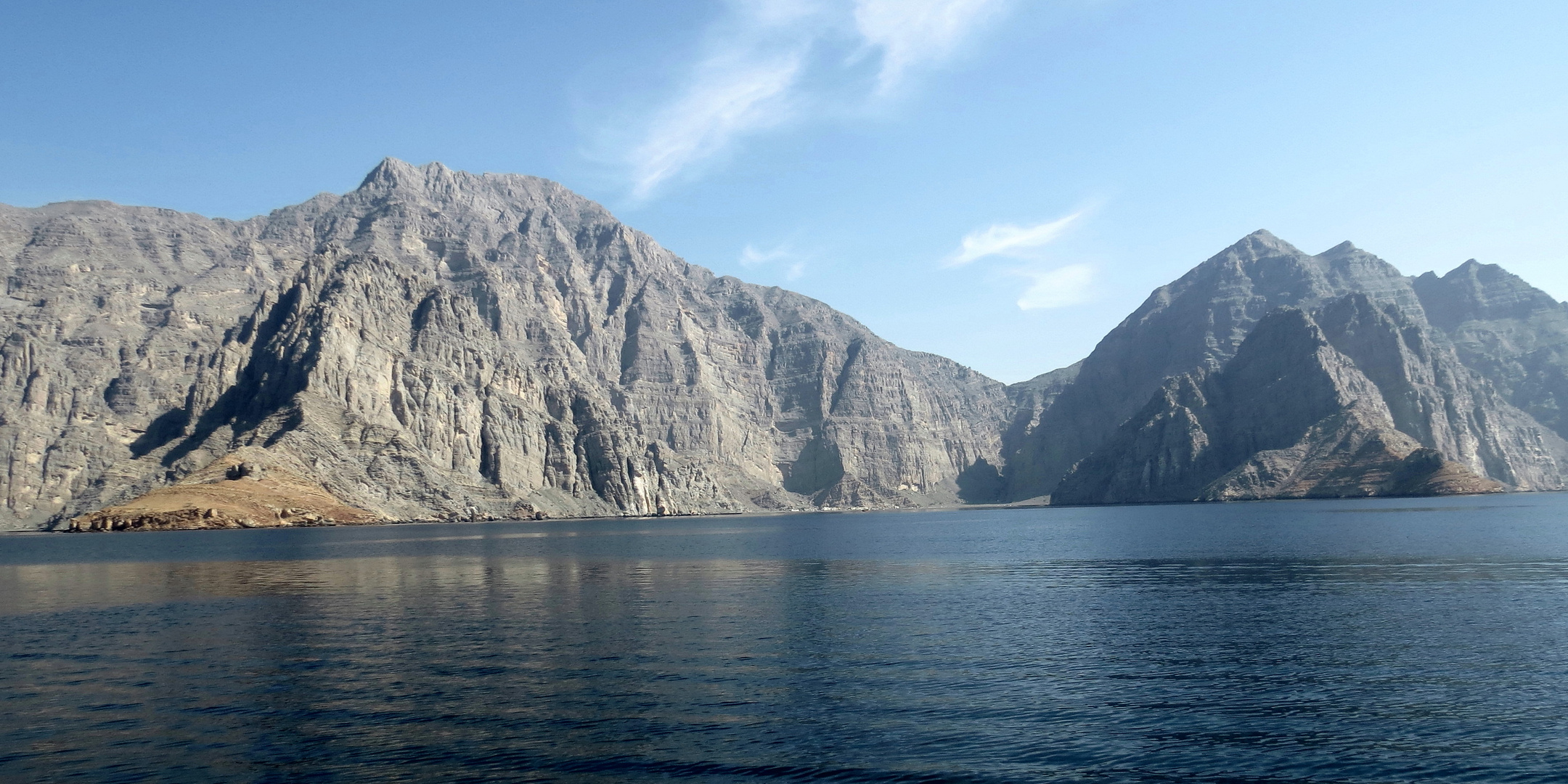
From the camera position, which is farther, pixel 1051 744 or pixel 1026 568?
pixel 1026 568

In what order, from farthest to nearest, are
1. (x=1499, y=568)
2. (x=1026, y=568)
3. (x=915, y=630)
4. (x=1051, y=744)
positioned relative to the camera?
(x=1026, y=568), (x=1499, y=568), (x=915, y=630), (x=1051, y=744)

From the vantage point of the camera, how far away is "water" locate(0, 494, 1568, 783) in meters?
35.5

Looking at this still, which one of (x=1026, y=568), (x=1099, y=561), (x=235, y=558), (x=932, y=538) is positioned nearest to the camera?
(x=1026, y=568)

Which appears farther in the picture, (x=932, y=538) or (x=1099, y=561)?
(x=932, y=538)

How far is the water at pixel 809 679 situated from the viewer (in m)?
35.5

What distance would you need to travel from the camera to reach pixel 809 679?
4938cm

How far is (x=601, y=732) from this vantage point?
39375 millimetres

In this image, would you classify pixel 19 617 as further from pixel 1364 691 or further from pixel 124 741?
pixel 1364 691

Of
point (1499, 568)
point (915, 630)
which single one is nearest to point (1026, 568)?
point (1499, 568)

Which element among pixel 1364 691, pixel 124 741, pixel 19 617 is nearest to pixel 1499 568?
pixel 1364 691

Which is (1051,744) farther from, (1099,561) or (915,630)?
(1099,561)

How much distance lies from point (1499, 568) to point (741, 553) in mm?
95168

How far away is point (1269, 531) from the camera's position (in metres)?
177

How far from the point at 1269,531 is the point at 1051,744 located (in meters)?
160
